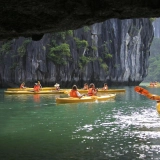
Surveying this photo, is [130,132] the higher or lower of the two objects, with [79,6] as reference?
lower

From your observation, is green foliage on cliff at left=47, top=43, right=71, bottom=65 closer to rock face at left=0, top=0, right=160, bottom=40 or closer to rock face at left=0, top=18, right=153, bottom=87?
rock face at left=0, top=18, right=153, bottom=87

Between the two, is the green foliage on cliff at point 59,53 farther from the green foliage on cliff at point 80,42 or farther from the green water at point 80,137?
the green water at point 80,137

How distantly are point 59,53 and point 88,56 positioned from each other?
22.1 feet

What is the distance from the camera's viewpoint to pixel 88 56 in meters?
44.4

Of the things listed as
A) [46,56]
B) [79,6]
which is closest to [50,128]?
[79,6]

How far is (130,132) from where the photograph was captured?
950 centimetres

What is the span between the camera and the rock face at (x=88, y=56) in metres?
37.8

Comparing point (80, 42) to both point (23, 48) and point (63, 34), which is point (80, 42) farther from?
point (23, 48)

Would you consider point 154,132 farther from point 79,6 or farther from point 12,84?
point 12,84

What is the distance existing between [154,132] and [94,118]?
11.7 feet

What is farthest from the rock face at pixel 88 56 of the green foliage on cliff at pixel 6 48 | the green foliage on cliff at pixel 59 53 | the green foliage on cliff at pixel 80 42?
the green foliage on cliff at pixel 59 53

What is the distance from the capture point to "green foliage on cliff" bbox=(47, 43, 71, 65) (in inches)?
1495

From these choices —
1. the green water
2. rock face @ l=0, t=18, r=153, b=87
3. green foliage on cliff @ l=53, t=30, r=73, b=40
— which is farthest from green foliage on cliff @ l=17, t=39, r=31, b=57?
the green water

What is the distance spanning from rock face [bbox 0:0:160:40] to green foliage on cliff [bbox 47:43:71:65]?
31780 millimetres
